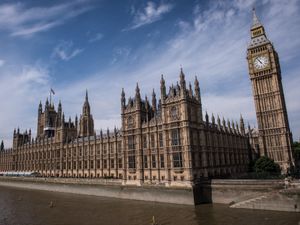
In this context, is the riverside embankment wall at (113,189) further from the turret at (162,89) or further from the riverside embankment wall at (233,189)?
the turret at (162,89)

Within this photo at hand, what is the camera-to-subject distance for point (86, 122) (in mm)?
132000

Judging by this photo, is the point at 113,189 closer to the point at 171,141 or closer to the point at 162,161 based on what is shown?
the point at 162,161

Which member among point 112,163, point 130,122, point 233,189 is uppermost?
point 130,122

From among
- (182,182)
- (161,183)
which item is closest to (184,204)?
(182,182)

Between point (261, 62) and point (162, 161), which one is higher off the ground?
point (261, 62)

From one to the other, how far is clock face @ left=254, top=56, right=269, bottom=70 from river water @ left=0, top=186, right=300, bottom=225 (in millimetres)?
66553

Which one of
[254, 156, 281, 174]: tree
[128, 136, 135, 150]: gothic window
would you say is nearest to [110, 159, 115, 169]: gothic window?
[128, 136, 135, 150]: gothic window

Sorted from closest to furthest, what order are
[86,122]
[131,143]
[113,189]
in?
1. [113,189]
2. [131,143]
3. [86,122]

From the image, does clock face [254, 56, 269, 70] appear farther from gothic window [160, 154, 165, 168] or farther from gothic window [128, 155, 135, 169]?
gothic window [128, 155, 135, 169]

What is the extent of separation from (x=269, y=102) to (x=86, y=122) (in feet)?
281

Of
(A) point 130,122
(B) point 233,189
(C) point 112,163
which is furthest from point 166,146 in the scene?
(C) point 112,163

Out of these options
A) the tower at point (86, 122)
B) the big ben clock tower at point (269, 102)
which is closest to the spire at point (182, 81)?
the big ben clock tower at point (269, 102)

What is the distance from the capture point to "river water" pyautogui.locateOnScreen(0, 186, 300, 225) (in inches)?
1636

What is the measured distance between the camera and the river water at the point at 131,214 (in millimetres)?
41562
